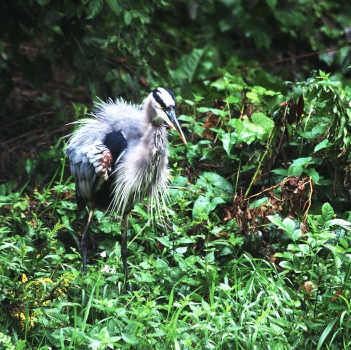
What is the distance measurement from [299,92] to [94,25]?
2.36 metres

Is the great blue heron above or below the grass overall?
above

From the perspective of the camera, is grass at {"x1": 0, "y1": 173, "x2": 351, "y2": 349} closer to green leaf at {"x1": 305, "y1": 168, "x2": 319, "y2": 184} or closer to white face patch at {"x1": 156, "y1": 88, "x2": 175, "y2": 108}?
green leaf at {"x1": 305, "y1": 168, "x2": 319, "y2": 184}

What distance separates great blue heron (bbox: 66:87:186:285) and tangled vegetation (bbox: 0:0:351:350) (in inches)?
10.5

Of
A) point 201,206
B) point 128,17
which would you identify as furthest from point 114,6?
point 201,206

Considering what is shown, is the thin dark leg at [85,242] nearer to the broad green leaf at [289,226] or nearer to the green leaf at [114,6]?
the broad green leaf at [289,226]

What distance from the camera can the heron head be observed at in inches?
187

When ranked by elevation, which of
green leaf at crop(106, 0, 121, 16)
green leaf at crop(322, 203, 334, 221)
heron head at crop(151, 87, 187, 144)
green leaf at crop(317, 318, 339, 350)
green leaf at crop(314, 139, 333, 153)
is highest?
green leaf at crop(106, 0, 121, 16)

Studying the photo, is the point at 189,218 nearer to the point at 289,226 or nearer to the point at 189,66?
the point at 289,226

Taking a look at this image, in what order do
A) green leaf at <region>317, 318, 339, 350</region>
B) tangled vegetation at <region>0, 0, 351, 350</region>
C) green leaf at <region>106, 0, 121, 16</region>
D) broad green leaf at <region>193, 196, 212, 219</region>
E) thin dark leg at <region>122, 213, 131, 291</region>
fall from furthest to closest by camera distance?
green leaf at <region>106, 0, 121, 16</region>
broad green leaf at <region>193, 196, 212, 219</region>
thin dark leg at <region>122, 213, 131, 291</region>
tangled vegetation at <region>0, 0, 351, 350</region>
green leaf at <region>317, 318, 339, 350</region>

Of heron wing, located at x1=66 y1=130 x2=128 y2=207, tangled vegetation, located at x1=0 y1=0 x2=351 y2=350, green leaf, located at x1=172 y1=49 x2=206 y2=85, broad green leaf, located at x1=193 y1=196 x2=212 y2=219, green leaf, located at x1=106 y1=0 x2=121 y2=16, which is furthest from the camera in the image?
green leaf, located at x1=172 y1=49 x2=206 y2=85

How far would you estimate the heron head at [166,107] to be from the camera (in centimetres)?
475

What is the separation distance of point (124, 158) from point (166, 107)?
424 millimetres

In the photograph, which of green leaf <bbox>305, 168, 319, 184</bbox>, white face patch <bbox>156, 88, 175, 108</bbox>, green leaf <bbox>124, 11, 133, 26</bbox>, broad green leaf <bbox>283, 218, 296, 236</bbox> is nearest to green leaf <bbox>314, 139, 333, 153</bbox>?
green leaf <bbox>305, 168, 319, 184</bbox>

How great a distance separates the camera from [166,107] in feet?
15.6
